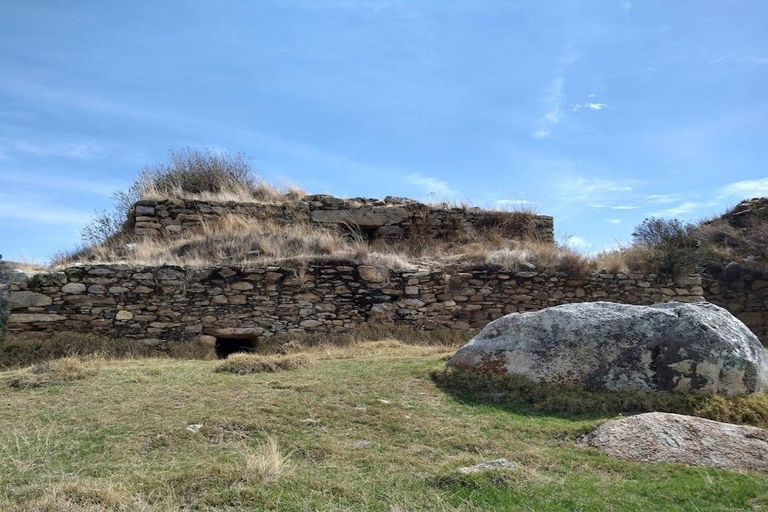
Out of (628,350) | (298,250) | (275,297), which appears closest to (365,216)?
(298,250)

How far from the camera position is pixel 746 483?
4.36 metres

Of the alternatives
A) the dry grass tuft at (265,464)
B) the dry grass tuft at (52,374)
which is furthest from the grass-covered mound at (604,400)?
the dry grass tuft at (52,374)

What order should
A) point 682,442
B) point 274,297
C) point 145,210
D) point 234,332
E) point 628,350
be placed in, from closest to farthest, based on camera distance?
point 682,442, point 628,350, point 234,332, point 274,297, point 145,210

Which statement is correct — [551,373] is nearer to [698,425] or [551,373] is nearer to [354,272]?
[698,425]

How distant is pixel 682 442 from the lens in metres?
5.14

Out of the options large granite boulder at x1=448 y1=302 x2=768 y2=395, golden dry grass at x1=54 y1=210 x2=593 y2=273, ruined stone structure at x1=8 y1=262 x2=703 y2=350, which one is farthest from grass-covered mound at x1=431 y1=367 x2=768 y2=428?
golden dry grass at x1=54 y1=210 x2=593 y2=273

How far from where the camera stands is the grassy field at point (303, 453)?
13.1 ft

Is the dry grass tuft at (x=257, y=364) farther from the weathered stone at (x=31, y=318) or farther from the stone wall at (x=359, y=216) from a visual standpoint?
the stone wall at (x=359, y=216)

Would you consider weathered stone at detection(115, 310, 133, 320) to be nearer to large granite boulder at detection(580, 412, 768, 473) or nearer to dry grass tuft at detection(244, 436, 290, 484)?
dry grass tuft at detection(244, 436, 290, 484)

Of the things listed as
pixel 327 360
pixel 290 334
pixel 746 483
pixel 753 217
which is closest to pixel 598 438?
pixel 746 483

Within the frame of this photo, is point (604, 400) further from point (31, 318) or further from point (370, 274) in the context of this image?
point (31, 318)

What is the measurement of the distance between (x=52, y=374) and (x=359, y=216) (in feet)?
27.7

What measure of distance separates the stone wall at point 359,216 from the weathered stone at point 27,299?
11.3ft

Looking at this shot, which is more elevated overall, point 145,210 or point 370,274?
point 145,210
